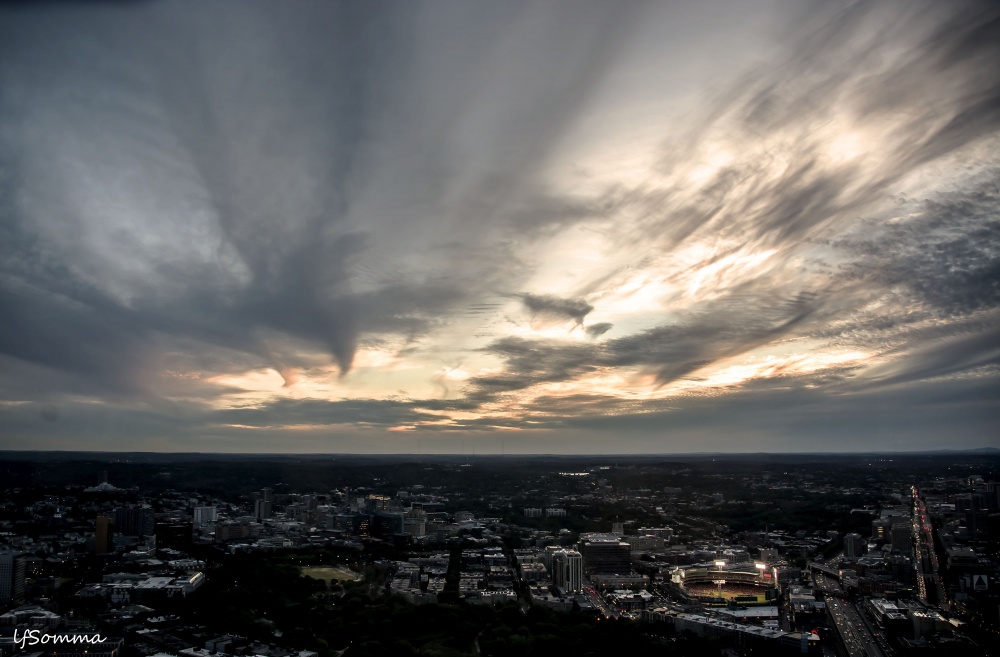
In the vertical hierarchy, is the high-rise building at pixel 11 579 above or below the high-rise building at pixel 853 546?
above

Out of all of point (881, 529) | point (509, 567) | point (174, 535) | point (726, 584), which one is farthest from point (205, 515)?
point (881, 529)

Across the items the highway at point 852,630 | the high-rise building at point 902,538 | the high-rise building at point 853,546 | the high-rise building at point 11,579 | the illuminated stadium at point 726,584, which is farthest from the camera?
the high-rise building at point 853,546

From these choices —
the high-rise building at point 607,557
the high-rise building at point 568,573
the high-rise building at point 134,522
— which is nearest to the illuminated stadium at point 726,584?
the high-rise building at point 607,557

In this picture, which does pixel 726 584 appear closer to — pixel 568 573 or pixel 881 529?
pixel 568 573

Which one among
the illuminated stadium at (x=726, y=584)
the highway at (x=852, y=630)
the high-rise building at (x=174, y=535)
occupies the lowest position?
the highway at (x=852, y=630)

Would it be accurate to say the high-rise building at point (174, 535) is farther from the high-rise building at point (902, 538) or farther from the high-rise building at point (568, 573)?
the high-rise building at point (902, 538)

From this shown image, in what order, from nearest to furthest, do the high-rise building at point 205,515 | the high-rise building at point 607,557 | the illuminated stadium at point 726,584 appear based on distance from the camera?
the illuminated stadium at point 726,584 → the high-rise building at point 607,557 → the high-rise building at point 205,515

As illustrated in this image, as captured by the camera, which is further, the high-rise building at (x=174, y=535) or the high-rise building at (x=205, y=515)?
the high-rise building at (x=205, y=515)

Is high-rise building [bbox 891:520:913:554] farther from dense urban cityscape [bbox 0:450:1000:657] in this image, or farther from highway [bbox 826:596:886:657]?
highway [bbox 826:596:886:657]
